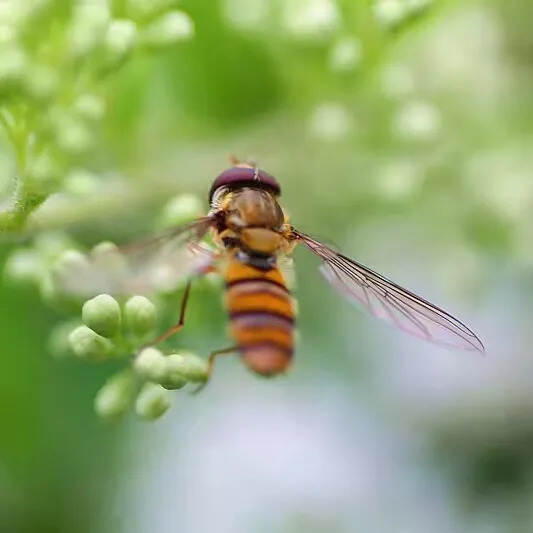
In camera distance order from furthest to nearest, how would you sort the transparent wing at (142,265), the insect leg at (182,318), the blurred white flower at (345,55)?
the blurred white flower at (345,55) → the insect leg at (182,318) → the transparent wing at (142,265)

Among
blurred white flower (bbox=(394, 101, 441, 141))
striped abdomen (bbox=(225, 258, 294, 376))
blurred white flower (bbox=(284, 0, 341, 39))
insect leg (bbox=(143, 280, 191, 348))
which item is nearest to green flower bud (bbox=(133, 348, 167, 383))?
striped abdomen (bbox=(225, 258, 294, 376))

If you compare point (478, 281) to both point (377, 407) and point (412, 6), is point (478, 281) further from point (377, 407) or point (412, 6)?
point (412, 6)

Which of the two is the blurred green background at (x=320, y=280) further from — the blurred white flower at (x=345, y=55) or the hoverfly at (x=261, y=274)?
the hoverfly at (x=261, y=274)

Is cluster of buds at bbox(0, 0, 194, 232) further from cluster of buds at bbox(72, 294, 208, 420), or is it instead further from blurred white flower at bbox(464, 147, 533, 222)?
blurred white flower at bbox(464, 147, 533, 222)

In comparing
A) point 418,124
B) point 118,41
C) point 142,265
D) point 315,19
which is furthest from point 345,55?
point 142,265

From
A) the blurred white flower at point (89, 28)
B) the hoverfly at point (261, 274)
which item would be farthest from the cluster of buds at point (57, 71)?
the hoverfly at point (261, 274)

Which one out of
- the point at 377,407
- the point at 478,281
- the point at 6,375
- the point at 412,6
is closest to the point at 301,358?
the point at 377,407
